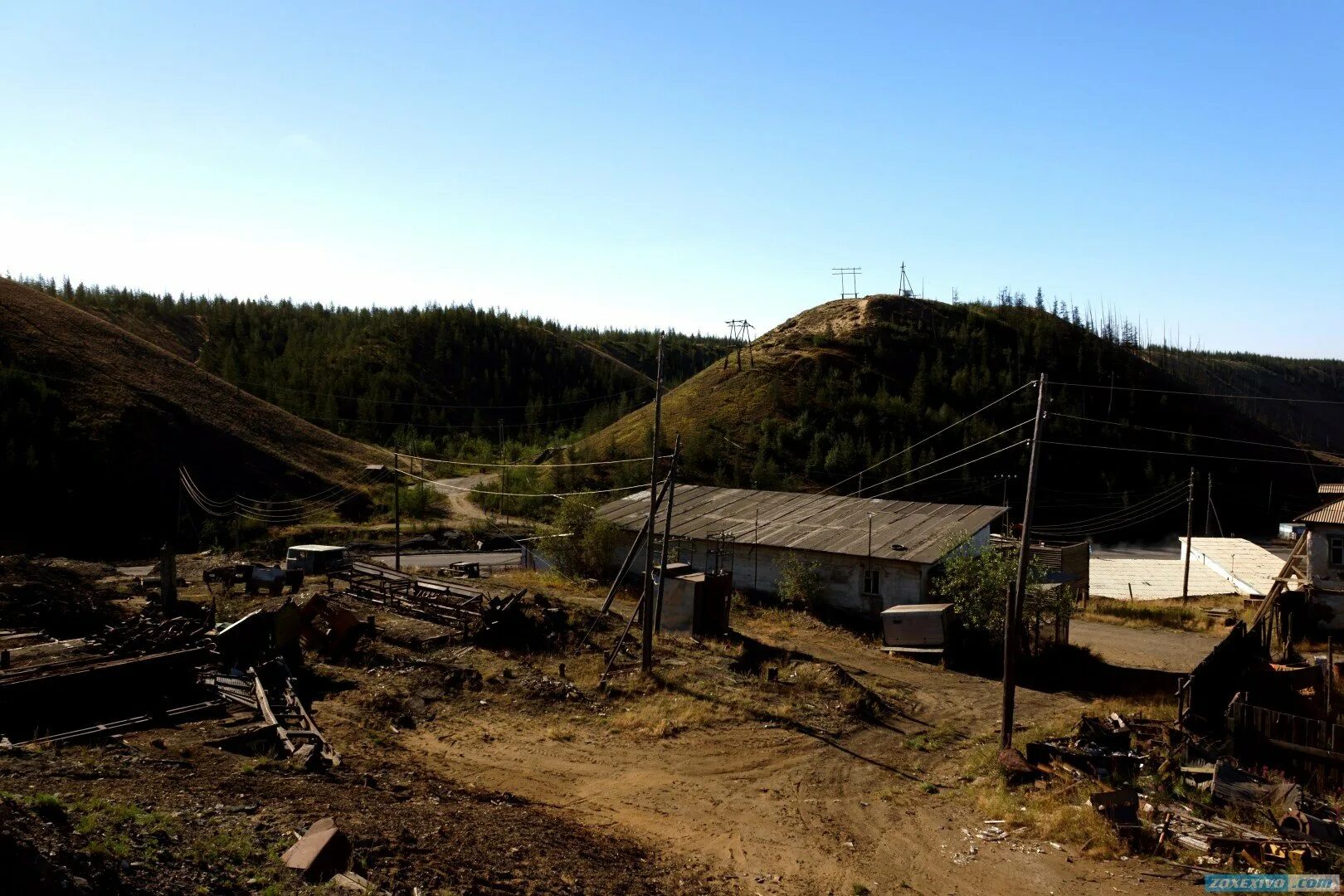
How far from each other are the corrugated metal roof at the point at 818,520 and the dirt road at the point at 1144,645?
227 inches

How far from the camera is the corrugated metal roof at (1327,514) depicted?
105 ft

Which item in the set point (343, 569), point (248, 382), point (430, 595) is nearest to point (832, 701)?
point (430, 595)

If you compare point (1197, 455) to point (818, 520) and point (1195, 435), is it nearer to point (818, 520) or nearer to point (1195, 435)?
point (1195, 435)

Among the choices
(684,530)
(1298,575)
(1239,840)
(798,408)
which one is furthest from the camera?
(798,408)

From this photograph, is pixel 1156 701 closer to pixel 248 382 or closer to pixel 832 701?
pixel 832 701

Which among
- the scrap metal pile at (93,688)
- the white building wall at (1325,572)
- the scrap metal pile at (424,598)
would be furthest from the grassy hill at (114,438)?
the white building wall at (1325,572)

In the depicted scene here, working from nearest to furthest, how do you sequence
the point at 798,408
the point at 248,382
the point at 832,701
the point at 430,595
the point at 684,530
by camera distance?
1. the point at 832,701
2. the point at 430,595
3. the point at 684,530
4. the point at 798,408
5. the point at 248,382

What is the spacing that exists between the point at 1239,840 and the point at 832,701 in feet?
34.7

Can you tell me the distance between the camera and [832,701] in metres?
22.8

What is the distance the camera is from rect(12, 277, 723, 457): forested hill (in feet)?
329

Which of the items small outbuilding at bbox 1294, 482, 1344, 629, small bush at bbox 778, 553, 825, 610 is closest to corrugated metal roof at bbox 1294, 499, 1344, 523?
small outbuilding at bbox 1294, 482, 1344, 629

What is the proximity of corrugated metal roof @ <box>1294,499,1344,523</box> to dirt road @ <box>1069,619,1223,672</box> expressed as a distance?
543 cm

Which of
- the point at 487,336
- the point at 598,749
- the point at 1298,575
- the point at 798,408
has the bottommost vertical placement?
the point at 598,749

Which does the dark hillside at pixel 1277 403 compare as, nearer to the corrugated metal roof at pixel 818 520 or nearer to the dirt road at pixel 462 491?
the dirt road at pixel 462 491
